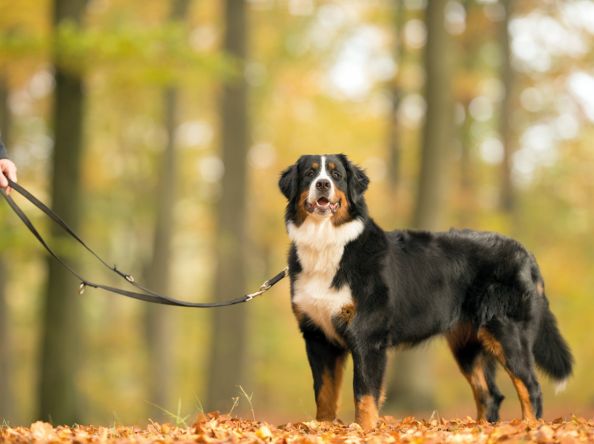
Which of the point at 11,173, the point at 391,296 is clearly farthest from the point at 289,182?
the point at 11,173

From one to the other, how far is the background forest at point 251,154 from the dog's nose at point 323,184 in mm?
6830

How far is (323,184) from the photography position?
6016 mm

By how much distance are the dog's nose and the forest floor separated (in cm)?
164

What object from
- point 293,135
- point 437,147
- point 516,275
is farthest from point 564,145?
point 516,275

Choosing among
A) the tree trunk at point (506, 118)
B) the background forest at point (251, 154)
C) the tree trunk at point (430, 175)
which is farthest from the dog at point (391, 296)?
the tree trunk at point (506, 118)

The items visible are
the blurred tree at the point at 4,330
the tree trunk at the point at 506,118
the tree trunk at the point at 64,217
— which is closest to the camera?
the tree trunk at the point at 64,217

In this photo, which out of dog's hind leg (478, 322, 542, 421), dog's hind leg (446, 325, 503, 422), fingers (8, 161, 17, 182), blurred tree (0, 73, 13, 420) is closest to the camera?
fingers (8, 161, 17, 182)

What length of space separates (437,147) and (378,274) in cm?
864

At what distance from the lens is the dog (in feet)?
19.8

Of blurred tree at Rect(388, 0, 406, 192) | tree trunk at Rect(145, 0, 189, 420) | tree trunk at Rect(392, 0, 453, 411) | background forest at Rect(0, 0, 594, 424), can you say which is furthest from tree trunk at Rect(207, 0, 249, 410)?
blurred tree at Rect(388, 0, 406, 192)

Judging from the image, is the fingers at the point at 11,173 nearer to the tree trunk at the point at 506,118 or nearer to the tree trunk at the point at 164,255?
the tree trunk at the point at 164,255

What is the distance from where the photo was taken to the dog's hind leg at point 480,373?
6.98 m

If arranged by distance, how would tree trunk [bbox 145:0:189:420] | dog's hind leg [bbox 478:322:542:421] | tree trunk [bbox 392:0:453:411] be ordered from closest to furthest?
dog's hind leg [bbox 478:322:542:421] → tree trunk [bbox 392:0:453:411] → tree trunk [bbox 145:0:189:420]

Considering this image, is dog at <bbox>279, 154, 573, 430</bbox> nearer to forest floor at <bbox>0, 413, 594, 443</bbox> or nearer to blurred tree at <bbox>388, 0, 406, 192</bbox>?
forest floor at <bbox>0, 413, 594, 443</bbox>
